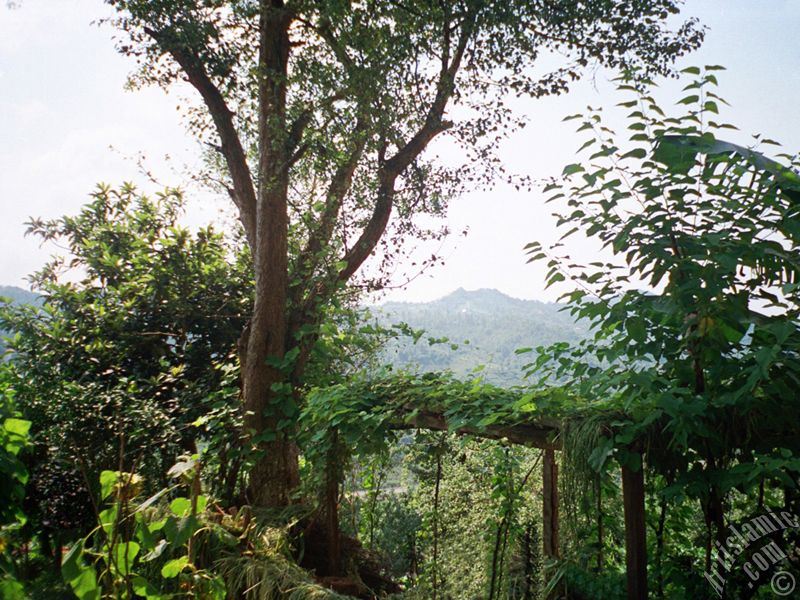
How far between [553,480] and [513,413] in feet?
4.27

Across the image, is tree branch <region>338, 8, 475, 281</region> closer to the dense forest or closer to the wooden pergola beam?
the dense forest

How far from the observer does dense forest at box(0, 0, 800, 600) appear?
2516 millimetres

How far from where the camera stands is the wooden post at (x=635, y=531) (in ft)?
9.64

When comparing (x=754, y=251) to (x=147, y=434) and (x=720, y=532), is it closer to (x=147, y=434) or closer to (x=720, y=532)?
(x=720, y=532)

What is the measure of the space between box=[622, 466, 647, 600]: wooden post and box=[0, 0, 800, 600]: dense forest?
1cm

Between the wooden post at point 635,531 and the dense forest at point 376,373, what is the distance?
1 cm

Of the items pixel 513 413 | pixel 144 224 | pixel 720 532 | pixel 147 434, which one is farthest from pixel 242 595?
pixel 144 224

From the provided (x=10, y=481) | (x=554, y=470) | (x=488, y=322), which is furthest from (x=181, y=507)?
(x=488, y=322)

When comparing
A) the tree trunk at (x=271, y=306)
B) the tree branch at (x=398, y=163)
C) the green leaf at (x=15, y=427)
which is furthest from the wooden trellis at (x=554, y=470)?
the tree branch at (x=398, y=163)

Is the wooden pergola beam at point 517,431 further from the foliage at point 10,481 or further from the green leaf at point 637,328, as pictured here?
the foliage at point 10,481

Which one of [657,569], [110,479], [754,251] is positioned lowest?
[657,569]

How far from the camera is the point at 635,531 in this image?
2959 mm

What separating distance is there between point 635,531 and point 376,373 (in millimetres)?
2257

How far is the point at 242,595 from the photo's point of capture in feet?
8.37
